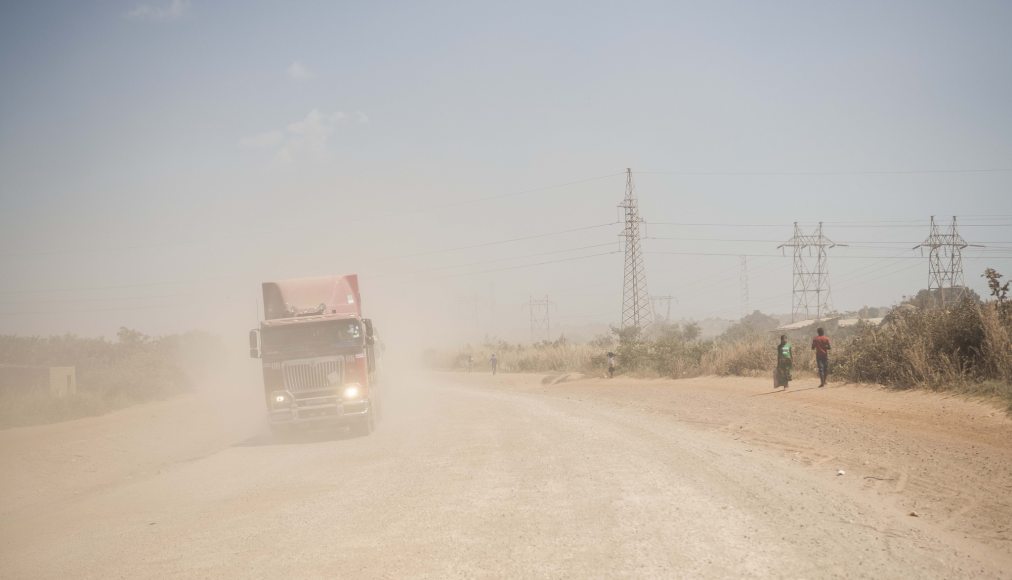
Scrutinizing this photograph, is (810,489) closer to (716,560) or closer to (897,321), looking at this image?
(716,560)

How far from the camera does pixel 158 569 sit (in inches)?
247

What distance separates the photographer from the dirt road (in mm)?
5809

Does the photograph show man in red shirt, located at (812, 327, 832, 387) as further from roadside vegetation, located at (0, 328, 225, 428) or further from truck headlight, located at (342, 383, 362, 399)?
roadside vegetation, located at (0, 328, 225, 428)

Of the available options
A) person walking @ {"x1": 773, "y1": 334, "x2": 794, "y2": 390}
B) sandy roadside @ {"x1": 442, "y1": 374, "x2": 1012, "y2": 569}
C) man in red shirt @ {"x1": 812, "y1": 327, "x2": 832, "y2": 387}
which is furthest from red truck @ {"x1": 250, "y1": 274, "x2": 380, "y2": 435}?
man in red shirt @ {"x1": 812, "y1": 327, "x2": 832, "y2": 387}

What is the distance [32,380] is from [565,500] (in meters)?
32.9

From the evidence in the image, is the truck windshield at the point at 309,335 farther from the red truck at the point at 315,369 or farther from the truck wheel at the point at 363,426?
the truck wheel at the point at 363,426

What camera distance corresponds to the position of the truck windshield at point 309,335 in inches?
619

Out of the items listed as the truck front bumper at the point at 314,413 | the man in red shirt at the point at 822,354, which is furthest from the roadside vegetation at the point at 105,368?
the man in red shirt at the point at 822,354

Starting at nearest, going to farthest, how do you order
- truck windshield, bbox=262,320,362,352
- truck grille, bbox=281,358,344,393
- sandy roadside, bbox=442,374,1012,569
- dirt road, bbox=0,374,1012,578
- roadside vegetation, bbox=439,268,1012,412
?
dirt road, bbox=0,374,1012,578, sandy roadside, bbox=442,374,1012,569, roadside vegetation, bbox=439,268,1012,412, truck grille, bbox=281,358,344,393, truck windshield, bbox=262,320,362,352

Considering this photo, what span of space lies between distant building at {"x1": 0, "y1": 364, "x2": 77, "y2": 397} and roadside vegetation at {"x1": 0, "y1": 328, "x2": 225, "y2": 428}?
209mm

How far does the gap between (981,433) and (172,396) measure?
3948cm

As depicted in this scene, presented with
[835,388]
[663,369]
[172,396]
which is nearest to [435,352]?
[172,396]

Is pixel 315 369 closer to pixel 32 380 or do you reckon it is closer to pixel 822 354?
pixel 822 354

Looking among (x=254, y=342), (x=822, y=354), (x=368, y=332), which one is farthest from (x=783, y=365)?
(x=254, y=342)
